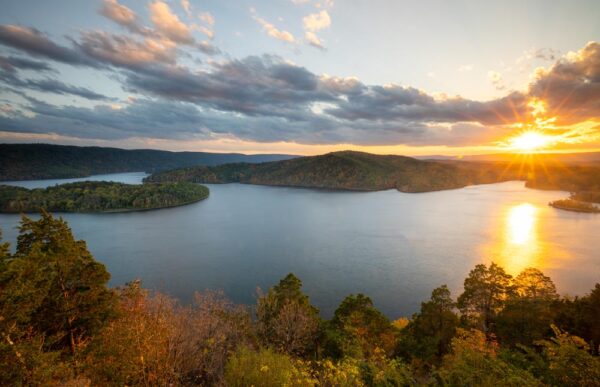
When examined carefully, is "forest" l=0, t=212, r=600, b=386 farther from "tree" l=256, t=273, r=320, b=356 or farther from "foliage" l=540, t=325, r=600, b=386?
"tree" l=256, t=273, r=320, b=356

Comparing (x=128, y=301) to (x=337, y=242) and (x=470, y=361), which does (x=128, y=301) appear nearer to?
(x=470, y=361)

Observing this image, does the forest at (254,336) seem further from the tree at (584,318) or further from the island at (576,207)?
the island at (576,207)

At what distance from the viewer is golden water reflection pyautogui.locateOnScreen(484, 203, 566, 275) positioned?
6991cm

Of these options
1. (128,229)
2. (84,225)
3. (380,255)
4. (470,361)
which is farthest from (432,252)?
(84,225)

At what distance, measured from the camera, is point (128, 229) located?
111250 millimetres

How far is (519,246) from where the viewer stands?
275ft

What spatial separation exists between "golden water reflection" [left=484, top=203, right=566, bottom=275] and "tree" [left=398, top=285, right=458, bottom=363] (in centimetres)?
4388

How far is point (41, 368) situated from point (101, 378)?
3.35 m

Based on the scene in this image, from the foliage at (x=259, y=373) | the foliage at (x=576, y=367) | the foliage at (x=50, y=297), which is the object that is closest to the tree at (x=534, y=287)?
the foliage at (x=576, y=367)

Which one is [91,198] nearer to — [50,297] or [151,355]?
[50,297]

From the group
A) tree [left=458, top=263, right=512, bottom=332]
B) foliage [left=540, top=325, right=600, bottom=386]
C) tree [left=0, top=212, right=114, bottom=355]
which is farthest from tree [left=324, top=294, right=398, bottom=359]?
tree [left=0, top=212, right=114, bottom=355]

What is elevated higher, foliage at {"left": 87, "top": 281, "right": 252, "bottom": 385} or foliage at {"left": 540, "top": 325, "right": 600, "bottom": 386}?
foliage at {"left": 540, "top": 325, "right": 600, "bottom": 386}

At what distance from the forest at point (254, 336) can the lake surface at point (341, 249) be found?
17.9m

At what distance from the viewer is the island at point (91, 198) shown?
146 metres
